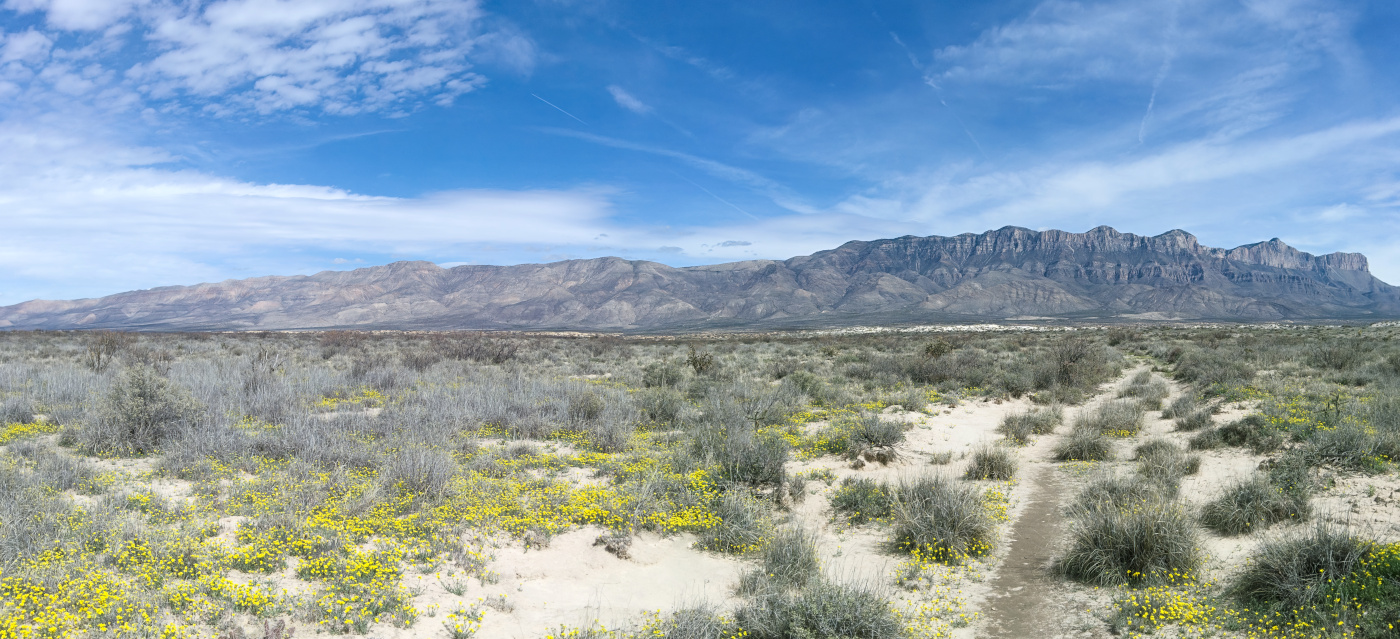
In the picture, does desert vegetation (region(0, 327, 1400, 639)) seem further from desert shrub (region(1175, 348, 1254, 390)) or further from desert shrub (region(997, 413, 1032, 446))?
desert shrub (region(1175, 348, 1254, 390))

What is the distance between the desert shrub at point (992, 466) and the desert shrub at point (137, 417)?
12427mm

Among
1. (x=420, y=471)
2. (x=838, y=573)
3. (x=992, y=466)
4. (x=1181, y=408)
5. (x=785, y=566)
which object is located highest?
(x=1181, y=408)

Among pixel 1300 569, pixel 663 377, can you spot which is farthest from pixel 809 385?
pixel 1300 569

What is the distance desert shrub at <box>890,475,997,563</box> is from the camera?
272 inches

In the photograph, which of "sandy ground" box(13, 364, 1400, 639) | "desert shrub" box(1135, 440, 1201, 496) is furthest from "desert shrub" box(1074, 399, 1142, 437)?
"sandy ground" box(13, 364, 1400, 639)

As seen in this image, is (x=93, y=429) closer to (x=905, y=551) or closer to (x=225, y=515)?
(x=225, y=515)

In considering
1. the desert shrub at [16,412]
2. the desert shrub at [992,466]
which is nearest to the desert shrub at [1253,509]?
the desert shrub at [992,466]

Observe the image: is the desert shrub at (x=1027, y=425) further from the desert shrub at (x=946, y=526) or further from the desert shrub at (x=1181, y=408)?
the desert shrub at (x=946, y=526)

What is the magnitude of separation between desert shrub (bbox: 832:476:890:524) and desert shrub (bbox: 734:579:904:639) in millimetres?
2746

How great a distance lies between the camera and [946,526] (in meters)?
7.04

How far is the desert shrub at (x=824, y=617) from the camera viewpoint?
501cm

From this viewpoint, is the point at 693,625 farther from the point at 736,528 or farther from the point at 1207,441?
the point at 1207,441

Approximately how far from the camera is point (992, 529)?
736 cm

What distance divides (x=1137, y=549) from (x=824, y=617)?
10.8 ft
